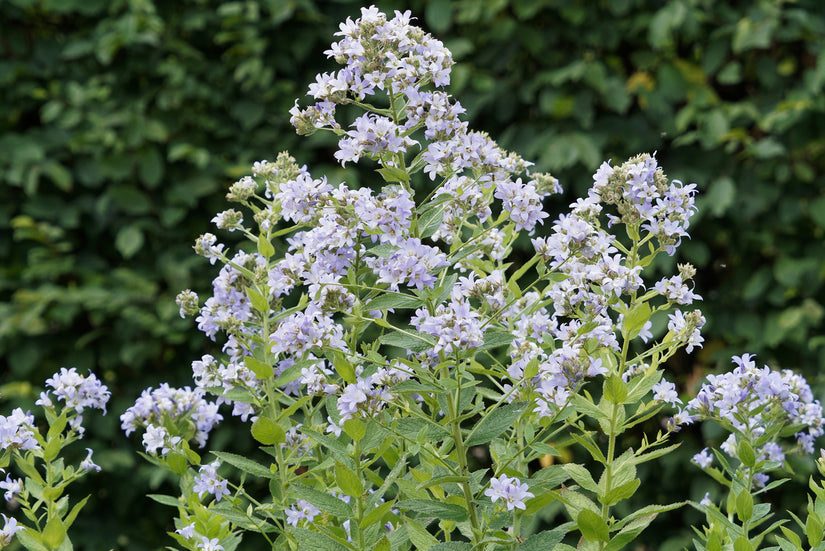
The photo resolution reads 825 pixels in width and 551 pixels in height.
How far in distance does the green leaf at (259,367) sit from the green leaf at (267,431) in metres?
0.06

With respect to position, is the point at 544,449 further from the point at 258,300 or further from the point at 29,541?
the point at 29,541

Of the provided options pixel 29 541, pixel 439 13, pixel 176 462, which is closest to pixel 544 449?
pixel 176 462

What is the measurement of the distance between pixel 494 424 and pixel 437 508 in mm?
105

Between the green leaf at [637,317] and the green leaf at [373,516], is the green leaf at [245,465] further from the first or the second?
the green leaf at [637,317]

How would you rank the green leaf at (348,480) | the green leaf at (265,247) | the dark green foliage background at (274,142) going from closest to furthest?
the green leaf at (348,480) < the green leaf at (265,247) < the dark green foliage background at (274,142)

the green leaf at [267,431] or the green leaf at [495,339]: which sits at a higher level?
the green leaf at [495,339]

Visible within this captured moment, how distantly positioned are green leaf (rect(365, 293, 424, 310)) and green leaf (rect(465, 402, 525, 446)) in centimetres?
14

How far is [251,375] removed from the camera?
1.14 meters

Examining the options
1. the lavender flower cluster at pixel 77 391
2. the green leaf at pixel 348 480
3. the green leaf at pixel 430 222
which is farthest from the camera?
the lavender flower cluster at pixel 77 391

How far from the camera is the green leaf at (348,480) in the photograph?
0.91m

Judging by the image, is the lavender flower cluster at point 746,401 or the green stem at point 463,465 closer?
the green stem at point 463,465

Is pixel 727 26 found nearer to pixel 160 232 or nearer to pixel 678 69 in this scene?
pixel 678 69

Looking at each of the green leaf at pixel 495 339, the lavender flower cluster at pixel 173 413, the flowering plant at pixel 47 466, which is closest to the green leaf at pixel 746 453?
the green leaf at pixel 495 339

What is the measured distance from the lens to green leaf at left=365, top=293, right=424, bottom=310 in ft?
3.13
